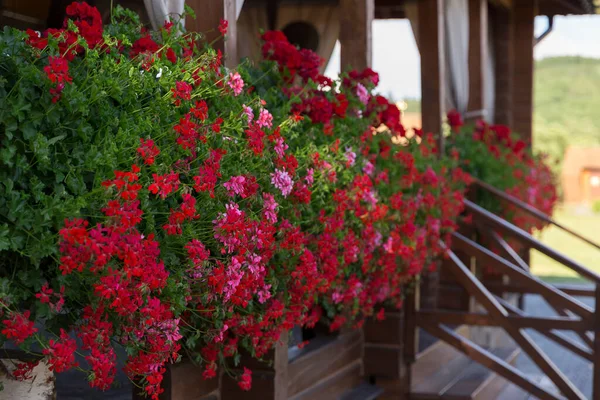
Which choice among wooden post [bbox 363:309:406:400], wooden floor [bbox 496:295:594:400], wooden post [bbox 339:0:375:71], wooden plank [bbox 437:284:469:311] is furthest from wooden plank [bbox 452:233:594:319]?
wooden post [bbox 339:0:375:71]

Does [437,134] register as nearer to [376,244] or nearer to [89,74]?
[376,244]

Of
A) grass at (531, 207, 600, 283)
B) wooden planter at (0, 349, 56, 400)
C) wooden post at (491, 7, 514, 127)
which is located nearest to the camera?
wooden planter at (0, 349, 56, 400)

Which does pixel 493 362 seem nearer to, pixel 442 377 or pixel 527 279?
pixel 527 279

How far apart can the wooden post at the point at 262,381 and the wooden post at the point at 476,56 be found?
14.4ft

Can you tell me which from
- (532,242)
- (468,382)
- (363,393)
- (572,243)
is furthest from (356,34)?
(572,243)

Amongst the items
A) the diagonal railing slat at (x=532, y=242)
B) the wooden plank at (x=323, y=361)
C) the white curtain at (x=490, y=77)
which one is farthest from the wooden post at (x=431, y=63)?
the white curtain at (x=490, y=77)

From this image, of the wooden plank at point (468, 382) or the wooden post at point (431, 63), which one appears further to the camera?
the wooden post at point (431, 63)

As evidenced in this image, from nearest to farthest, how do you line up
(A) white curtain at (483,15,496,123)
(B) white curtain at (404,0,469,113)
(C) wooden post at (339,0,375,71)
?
(C) wooden post at (339,0,375,71)
(B) white curtain at (404,0,469,113)
(A) white curtain at (483,15,496,123)

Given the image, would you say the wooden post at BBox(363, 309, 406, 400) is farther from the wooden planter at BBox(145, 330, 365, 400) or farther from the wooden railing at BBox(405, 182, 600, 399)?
the wooden railing at BBox(405, 182, 600, 399)

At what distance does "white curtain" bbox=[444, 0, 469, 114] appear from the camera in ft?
22.6

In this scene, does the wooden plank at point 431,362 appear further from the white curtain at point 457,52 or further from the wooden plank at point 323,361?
the white curtain at point 457,52

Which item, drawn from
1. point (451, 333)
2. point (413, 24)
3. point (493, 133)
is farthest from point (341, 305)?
point (413, 24)

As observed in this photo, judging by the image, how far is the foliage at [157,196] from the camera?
77.5 inches

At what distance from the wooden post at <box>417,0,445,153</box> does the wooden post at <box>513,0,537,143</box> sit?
3.76 meters
